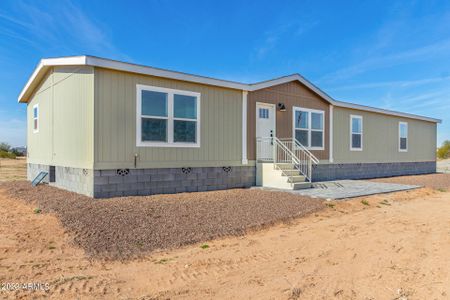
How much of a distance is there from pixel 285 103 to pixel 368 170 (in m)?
6.21

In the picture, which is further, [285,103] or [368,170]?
[368,170]

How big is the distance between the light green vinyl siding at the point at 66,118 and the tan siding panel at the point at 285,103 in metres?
4.84

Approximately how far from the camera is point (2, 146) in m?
34.5

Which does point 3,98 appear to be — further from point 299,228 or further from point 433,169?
point 433,169

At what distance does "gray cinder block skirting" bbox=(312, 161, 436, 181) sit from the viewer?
11875mm

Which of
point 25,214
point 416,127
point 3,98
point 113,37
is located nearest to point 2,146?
point 3,98

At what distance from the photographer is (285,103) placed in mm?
10648

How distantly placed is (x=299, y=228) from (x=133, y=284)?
3.26m

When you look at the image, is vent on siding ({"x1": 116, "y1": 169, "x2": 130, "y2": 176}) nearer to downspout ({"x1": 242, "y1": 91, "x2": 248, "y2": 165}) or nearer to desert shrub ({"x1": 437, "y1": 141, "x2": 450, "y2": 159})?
downspout ({"x1": 242, "y1": 91, "x2": 248, "y2": 165})

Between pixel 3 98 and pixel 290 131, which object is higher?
pixel 3 98

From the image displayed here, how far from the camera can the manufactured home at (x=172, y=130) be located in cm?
699

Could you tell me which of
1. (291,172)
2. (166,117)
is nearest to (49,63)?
(166,117)

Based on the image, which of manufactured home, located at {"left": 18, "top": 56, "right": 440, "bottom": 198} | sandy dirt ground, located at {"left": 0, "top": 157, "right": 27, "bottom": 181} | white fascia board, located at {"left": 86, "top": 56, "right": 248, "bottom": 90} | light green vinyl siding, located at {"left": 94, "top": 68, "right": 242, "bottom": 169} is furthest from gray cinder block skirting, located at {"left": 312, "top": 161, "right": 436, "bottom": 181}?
sandy dirt ground, located at {"left": 0, "top": 157, "right": 27, "bottom": 181}

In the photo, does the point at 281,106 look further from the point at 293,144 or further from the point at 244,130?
the point at 244,130
